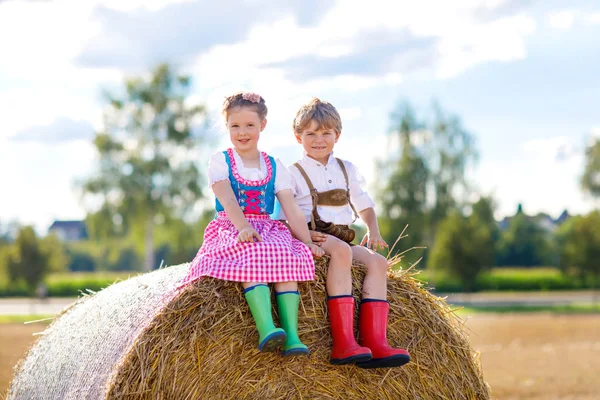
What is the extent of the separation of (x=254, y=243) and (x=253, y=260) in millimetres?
101

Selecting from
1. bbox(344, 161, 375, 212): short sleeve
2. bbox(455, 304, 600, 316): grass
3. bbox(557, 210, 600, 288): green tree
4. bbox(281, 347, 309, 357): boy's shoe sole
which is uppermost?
bbox(344, 161, 375, 212): short sleeve

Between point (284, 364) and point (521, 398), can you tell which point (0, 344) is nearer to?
point (521, 398)

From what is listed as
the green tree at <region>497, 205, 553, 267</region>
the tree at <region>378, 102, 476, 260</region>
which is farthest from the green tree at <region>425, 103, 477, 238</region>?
the green tree at <region>497, 205, 553, 267</region>

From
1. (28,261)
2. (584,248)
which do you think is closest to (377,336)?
(584,248)

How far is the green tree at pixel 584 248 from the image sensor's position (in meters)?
32.9

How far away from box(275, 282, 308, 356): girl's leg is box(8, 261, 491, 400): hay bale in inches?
8.0

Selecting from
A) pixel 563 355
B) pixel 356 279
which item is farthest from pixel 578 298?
pixel 356 279

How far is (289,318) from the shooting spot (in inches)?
171

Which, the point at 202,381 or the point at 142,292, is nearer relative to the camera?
the point at 202,381

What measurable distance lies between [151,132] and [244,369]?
28811 millimetres

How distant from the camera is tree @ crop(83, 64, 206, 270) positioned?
3166 cm

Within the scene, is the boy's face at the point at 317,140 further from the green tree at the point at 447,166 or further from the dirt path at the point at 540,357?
the green tree at the point at 447,166

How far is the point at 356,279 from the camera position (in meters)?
4.83

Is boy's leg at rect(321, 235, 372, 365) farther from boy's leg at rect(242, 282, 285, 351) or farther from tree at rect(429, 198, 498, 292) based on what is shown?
tree at rect(429, 198, 498, 292)
